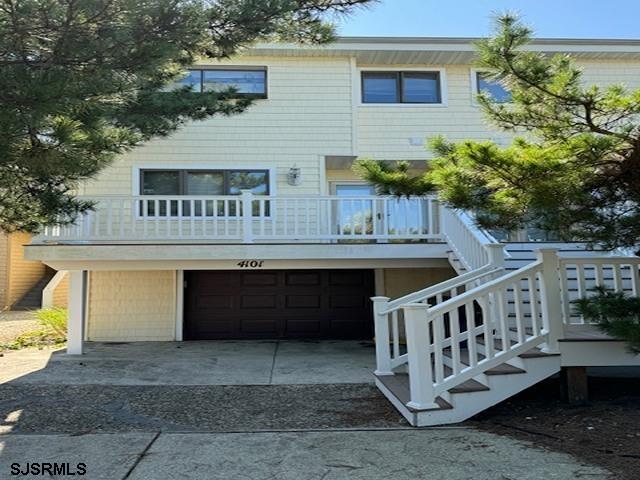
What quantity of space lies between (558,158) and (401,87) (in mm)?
7622

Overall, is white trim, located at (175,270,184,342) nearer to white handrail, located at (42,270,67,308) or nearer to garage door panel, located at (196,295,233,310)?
garage door panel, located at (196,295,233,310)

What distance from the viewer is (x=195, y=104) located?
750 cm

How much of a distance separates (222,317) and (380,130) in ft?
17.2

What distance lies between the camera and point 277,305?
10.9 m

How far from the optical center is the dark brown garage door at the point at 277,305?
1086cm

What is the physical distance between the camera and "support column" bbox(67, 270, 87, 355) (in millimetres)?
8859

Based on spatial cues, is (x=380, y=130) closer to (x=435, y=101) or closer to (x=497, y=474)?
(x=435, y=101)

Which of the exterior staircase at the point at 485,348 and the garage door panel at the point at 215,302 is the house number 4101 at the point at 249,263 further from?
the exterior staircase at the point at 485,348

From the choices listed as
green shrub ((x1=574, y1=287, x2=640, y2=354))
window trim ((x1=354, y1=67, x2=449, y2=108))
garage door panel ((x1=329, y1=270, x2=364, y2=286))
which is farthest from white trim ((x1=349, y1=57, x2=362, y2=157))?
green shrub ((x1=574, y1=287, x2=640, y2=354))

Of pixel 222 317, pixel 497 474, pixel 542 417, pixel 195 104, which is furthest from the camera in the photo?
pixel 222 317

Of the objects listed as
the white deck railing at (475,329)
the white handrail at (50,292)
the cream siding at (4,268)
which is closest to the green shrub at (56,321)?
the white handrail at (50,292)

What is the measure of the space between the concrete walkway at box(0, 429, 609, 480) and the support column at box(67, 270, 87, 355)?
4.77 metres

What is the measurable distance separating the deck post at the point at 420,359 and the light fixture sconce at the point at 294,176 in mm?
6500

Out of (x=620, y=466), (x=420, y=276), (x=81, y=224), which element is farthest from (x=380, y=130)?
(x=620, y=466)
